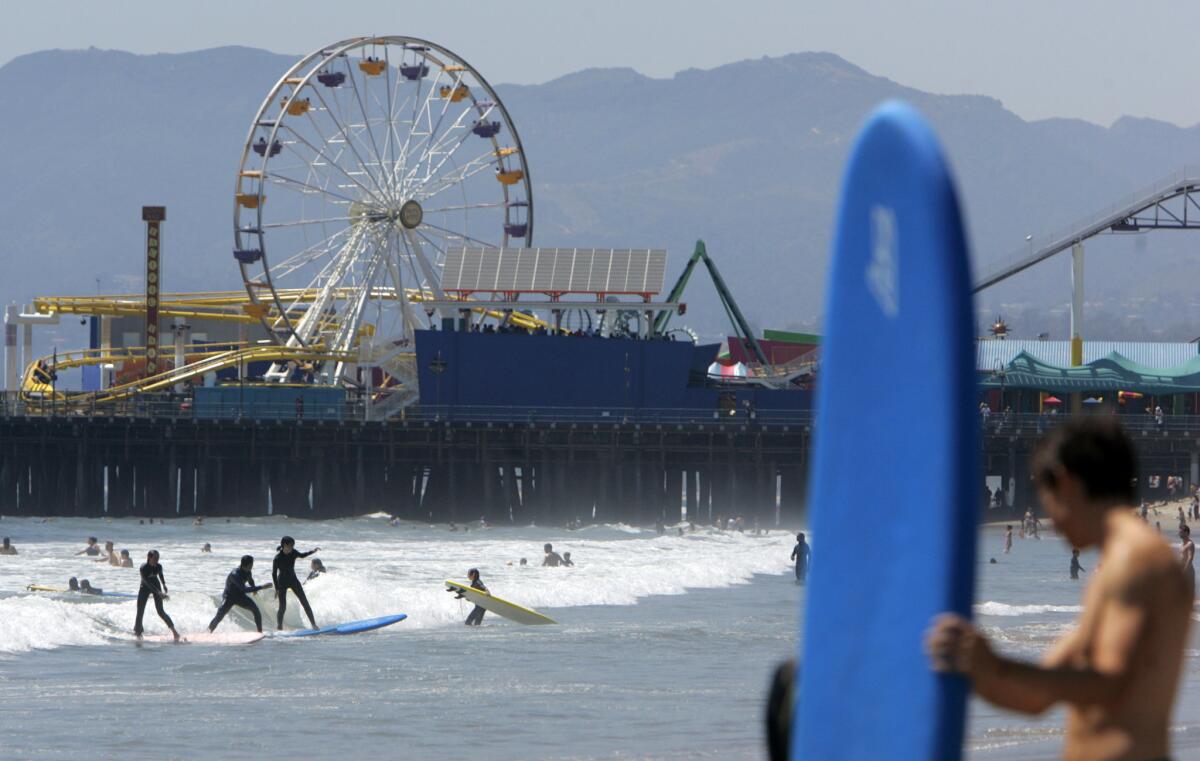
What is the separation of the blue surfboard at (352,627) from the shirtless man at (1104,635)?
20.7 meters

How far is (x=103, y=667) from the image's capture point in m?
21.2

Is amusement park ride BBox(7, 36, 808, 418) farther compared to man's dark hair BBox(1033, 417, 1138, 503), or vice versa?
amusement park ride BBox(7, 36, 808, 418)

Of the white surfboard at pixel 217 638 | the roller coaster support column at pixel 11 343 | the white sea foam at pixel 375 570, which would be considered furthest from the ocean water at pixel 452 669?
the roller coaster support column at pixel 11 343

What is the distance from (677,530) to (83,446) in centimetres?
1988

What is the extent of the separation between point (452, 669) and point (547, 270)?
143ft

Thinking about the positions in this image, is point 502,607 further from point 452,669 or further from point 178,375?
point 178,375

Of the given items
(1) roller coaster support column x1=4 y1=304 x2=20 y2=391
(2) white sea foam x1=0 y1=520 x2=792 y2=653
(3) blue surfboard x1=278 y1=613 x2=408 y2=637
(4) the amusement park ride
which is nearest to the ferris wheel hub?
(4) the amusement park ride

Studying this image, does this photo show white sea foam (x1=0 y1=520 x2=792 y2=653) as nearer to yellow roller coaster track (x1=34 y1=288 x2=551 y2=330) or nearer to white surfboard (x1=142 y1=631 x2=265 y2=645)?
white surfboard (x1=142 y1=631 x2=265 y2=645)

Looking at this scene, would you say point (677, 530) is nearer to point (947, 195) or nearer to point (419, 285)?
point (419, 285)

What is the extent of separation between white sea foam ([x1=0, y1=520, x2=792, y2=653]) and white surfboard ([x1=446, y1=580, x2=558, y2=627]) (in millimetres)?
738

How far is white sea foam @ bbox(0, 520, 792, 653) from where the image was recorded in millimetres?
25656

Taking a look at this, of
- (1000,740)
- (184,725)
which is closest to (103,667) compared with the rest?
(184,725)

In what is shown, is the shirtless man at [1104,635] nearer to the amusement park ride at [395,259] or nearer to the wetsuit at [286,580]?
the wetsuit at [286,580]

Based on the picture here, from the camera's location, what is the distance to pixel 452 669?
20953mm
